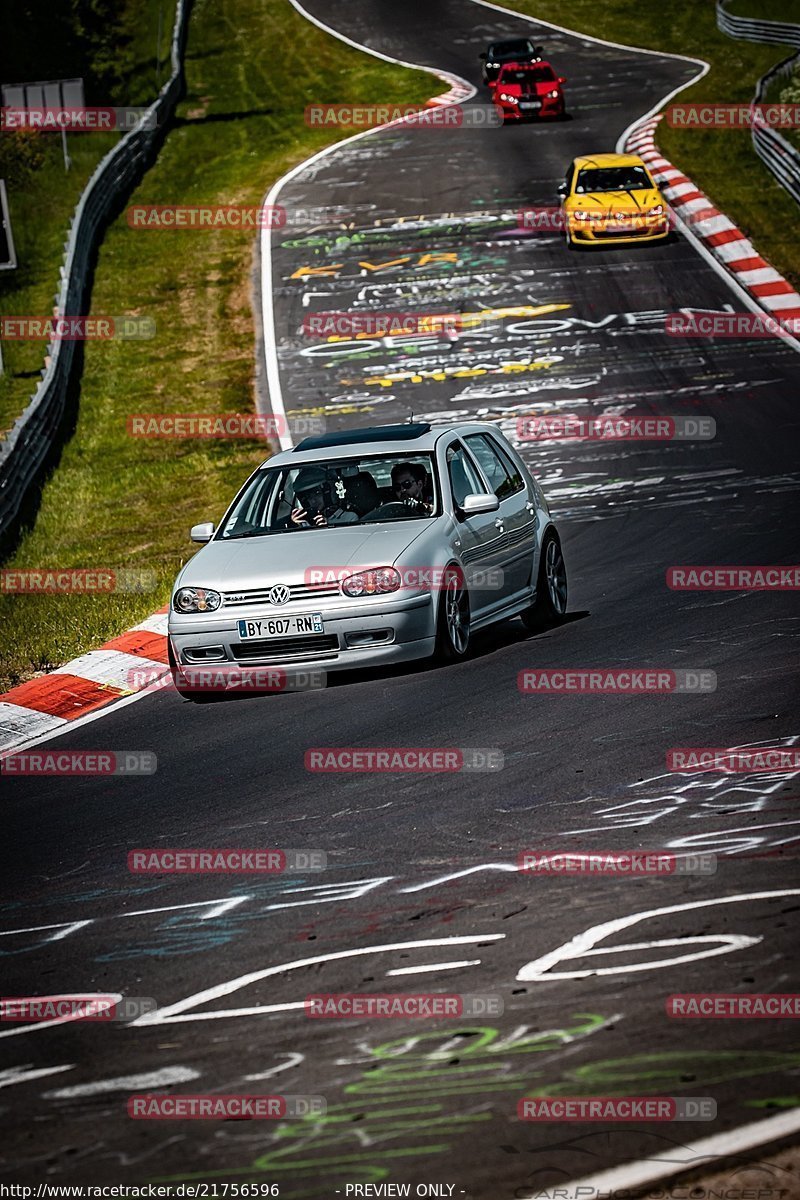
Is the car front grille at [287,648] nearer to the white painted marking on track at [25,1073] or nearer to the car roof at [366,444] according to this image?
the car roof at [366,444]

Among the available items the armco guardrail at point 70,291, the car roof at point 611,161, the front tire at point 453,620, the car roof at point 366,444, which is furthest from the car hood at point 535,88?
the front tire at point 453,620

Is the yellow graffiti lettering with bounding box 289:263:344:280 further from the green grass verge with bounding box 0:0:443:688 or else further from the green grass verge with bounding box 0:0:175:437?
the green grass verge with bounding box 0:0:175:437

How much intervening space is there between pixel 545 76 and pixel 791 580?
33.0 metres

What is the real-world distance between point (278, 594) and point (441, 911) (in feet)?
14.8

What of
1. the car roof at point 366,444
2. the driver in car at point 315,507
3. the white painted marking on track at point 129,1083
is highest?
the white painted marking on track at point 129,1083

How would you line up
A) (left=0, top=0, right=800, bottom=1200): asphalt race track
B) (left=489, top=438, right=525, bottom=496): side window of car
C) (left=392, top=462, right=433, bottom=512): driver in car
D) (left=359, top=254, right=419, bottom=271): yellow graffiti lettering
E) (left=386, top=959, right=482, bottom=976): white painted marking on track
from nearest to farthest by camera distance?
(left=0, top=0, right=800, bottom=1200): asphalt race track < (left=386, top=959, right=482, bottom=976): white painted marking on track < (left=392, top=462, right=433, bottom=512): driver in car < (left=489, top=438, right=525, bottom=496): side window of car < (left=359, top=254, right=419, bottom=271): yellow graffiti lettering

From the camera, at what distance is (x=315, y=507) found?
444 inches

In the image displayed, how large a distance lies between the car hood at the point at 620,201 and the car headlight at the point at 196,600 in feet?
68.4

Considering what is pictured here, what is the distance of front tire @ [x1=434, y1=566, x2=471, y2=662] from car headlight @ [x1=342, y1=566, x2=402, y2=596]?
351 millimetres

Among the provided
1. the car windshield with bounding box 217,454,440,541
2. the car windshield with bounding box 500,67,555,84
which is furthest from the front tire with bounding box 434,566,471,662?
the car windshield with bounding box 500,67,555,84

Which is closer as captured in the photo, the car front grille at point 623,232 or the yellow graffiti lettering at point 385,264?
the car front grille at point 623,232

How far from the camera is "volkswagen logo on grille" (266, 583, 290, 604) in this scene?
10.2 meters

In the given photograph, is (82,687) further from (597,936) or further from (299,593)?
(597,936)

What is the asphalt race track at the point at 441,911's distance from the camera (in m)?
4.33
